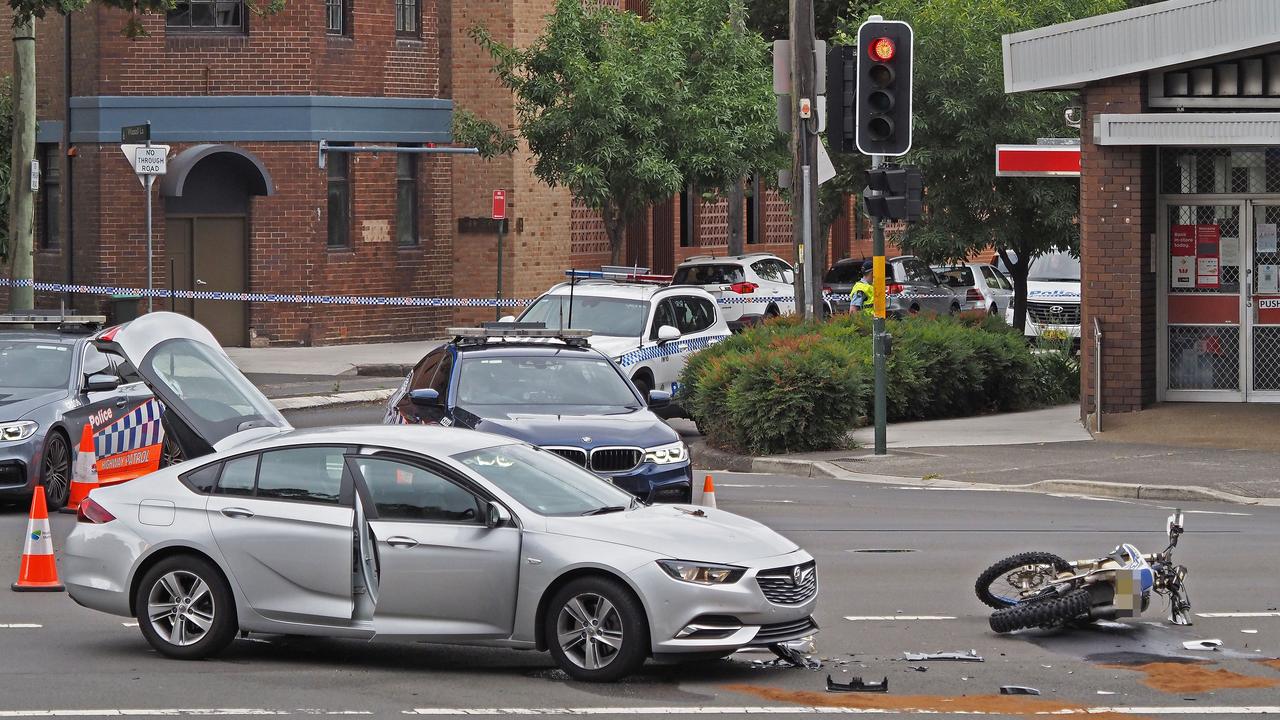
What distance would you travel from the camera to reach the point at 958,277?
129 ft

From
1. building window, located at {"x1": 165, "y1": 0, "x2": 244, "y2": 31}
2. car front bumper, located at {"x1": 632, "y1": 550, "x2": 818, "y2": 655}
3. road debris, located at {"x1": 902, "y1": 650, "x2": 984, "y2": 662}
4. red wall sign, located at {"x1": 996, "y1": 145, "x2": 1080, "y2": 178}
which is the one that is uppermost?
building window, located at {"x1": 165, "y1": 0, "x2": 244, "y2": 31}

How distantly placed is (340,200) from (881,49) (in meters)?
17.6

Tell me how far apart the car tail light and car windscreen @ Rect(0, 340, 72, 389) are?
6028mm

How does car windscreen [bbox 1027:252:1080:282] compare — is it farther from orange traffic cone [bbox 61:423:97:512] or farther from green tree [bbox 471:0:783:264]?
orange traffic cone [bbox 61:423:97:512]

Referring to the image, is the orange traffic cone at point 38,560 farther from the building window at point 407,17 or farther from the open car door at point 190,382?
the building window at point 407,17

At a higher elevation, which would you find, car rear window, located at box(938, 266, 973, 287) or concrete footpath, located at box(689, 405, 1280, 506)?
car rear window, located at box(938, 266, 973, 287)

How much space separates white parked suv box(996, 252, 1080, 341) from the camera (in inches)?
1326

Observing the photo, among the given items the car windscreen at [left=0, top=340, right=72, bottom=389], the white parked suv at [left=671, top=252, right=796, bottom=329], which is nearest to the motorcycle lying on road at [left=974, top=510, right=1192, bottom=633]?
the car windscreen at [left=0, top=340, right=72, bottom=389]

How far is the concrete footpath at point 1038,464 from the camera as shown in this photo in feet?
56.3

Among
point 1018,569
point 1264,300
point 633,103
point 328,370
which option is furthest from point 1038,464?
point 633,103

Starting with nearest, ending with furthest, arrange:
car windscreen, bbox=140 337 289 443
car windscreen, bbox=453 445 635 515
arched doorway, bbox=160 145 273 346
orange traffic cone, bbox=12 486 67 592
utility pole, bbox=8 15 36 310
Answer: car windscreen, bbox=453 445 635 515, orange traffic cone, bbox=12 486 67 592, car windscreen, bbox=140 337 289 443, utility pole, bbox=8 15 36 310, arched doorway, bbox=160 145 273 346

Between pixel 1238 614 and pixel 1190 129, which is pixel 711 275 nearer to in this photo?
pixel 1190 129

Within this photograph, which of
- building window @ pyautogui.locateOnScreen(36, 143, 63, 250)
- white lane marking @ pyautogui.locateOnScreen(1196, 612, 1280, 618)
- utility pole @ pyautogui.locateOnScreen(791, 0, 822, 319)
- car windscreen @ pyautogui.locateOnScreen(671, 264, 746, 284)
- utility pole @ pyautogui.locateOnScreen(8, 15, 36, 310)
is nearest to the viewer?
white lane marking @ pyautogui.locateOnScreen(1196, 612, 1280, 618)

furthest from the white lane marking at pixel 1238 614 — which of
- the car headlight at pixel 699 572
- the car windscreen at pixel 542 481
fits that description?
the car windscreen at pixel 542 481
